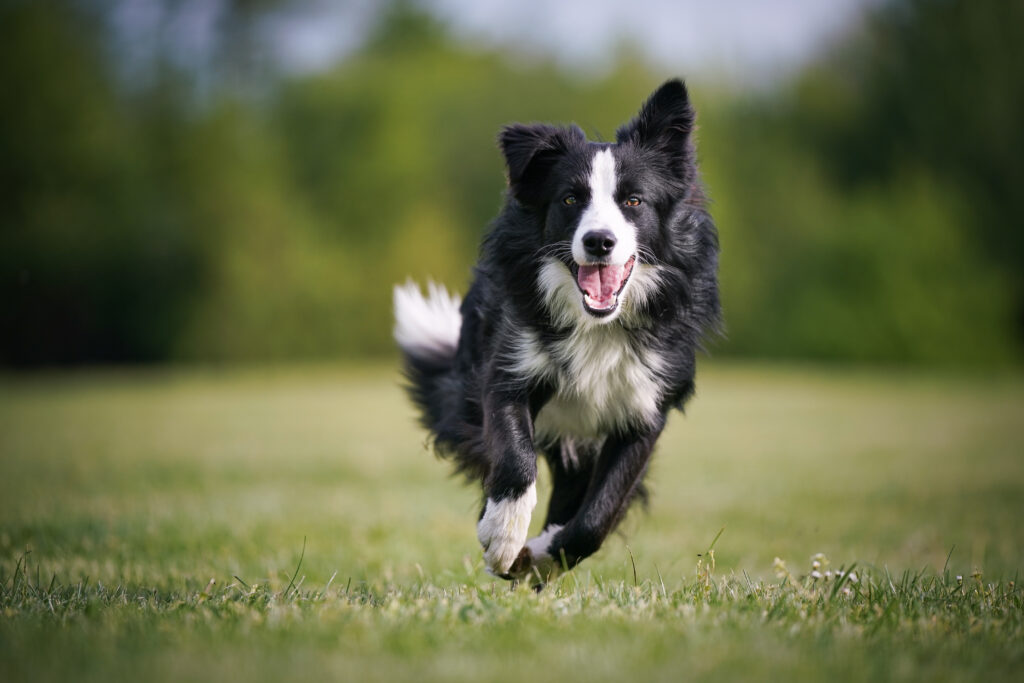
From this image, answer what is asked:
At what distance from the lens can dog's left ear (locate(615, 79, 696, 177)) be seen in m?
4.37

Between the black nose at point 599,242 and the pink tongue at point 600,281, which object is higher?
the black nose at point 599,242

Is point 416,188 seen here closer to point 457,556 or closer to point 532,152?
point 457,556

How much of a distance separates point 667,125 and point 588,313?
97 centimetres

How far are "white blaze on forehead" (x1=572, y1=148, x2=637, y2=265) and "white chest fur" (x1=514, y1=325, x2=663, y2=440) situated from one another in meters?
0.35

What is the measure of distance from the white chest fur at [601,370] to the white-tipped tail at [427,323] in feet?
3.85

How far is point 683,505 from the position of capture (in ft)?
27.5

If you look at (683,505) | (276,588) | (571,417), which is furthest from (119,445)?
(571,417)

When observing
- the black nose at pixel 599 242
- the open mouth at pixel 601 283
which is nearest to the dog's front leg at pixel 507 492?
the open mouth at pixel 601 283

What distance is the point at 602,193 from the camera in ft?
13.7

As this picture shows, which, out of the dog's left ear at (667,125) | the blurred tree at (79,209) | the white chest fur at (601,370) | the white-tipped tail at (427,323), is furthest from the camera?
the blurred tree at (79,209)

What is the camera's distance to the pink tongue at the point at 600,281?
4062 millimetres

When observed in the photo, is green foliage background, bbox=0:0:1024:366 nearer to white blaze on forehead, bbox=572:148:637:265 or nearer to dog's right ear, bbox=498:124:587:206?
dog's right ear, bbox=498:124:587:206

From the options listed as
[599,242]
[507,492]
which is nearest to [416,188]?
[599,242]

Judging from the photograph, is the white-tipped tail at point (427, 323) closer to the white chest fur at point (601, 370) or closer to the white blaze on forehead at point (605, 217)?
the white chest fur at point (601, 370)
